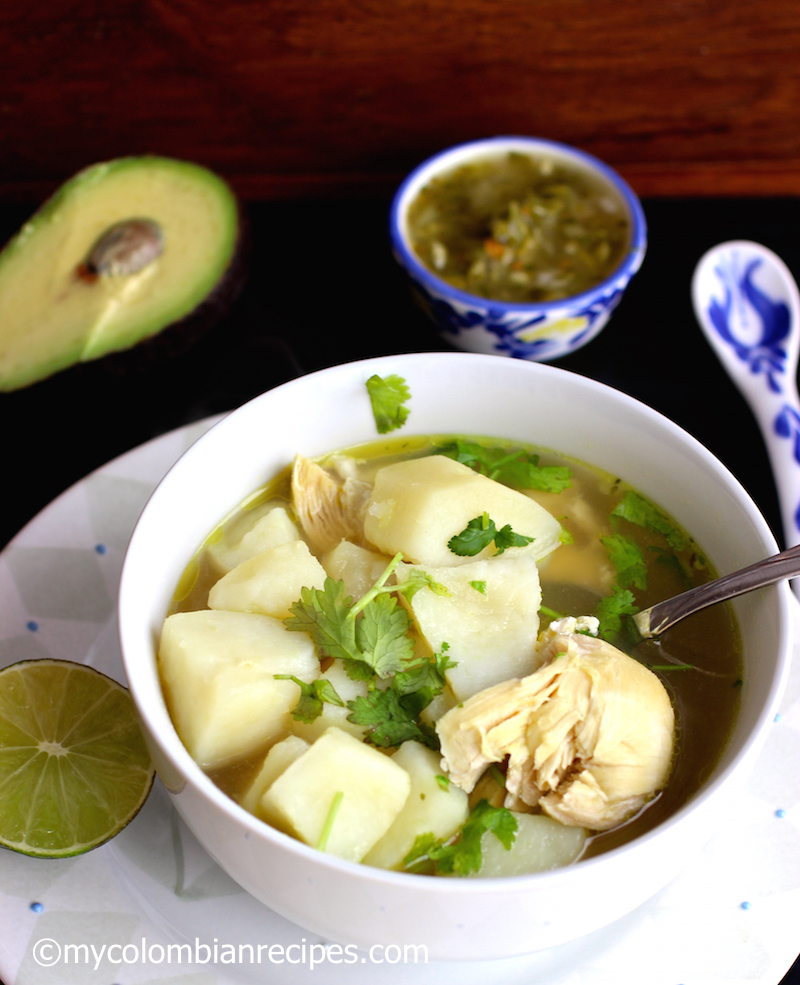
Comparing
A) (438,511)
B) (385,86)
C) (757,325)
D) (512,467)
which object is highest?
(385,86)

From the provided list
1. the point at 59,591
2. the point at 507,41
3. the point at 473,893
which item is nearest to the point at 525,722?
the point at 473,893

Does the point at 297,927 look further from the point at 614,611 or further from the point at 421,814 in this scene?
the point at 614,611

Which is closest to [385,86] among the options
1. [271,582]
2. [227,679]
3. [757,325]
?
[757,325]

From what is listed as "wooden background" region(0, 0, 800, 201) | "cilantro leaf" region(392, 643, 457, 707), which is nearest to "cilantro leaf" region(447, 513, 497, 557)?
"cilantro leaf" region(392, 643, 457, 707)

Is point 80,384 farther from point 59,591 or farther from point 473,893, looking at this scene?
point 473,893

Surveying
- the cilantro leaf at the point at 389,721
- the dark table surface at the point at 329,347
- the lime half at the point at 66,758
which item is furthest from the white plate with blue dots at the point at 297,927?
the dark table surface at the point at 329,347

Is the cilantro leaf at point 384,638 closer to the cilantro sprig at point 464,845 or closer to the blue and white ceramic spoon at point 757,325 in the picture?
the cilantro sprig at point 464,845
